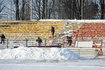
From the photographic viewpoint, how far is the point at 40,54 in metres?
14.6

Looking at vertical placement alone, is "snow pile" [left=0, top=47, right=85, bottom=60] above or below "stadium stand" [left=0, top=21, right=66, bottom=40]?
below

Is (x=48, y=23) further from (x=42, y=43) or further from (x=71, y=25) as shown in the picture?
(x=42, y=43)

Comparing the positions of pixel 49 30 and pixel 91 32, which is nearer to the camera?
pixel 91 32

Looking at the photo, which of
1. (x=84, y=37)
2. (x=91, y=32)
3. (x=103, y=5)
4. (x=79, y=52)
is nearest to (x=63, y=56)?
(x=79, y=52)

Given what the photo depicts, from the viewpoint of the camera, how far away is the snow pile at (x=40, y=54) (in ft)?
47.3

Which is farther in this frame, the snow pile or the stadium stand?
the stadium stand

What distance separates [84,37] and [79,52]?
1043 centimetres

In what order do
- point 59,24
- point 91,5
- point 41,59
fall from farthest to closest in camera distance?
1. point 91,5
2. point 59,24
3. point 41,59

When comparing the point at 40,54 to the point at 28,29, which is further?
the point at 28,29

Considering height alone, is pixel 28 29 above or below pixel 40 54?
above

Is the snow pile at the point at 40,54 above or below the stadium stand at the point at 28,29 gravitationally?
below

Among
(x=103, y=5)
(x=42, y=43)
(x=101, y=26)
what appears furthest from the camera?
(x=103, y=5)

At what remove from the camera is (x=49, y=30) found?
28.3 metres

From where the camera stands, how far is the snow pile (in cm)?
1443
